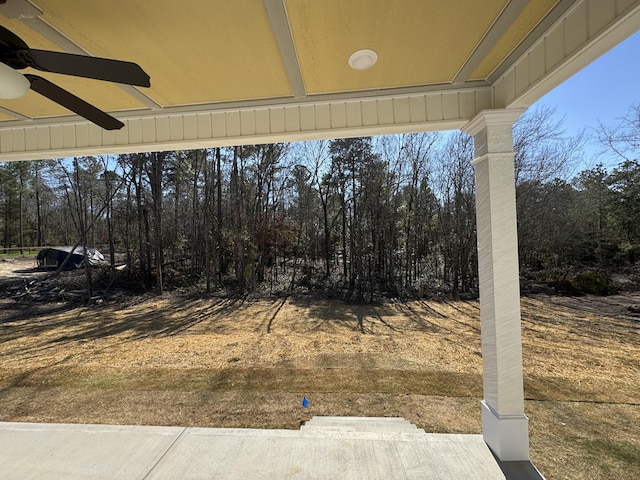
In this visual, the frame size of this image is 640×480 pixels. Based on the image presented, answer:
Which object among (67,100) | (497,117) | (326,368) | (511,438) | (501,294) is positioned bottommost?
(326,368)

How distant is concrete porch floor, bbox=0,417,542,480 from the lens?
1665 millimetres

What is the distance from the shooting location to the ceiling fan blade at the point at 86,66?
937 millimetres

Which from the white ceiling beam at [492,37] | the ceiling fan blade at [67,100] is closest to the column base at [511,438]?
the white ceiling beam at [492,37]

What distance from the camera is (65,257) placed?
9500mm

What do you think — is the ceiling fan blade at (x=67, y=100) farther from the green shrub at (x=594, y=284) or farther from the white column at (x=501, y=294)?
the green shrub at (x=594, y=284)

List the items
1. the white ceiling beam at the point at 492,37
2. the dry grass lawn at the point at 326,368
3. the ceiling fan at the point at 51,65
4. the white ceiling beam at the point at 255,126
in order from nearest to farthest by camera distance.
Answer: the ceiling fan at the point at 51,65 → the white ceiling beam at the point at 492,37 → the white ceiling beam at the point at 255,126 → the dry grass lawn at the point at 326,368

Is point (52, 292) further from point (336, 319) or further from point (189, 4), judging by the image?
point (189, 4)

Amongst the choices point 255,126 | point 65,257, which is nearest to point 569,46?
point 255,126

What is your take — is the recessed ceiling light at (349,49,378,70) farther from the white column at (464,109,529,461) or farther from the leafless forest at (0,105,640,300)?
the leafless forest at (0,105,640,300)

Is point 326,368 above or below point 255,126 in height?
below

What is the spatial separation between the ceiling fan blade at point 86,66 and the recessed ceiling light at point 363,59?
0.89 m

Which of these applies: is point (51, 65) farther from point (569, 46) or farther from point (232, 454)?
point (232, 454)

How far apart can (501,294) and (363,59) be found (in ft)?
4.83

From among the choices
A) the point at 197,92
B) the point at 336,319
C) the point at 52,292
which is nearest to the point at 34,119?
the point at 197,92
